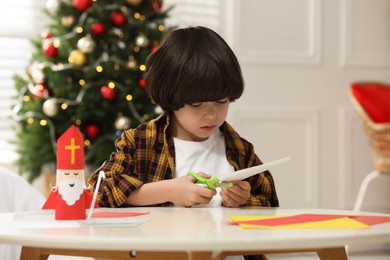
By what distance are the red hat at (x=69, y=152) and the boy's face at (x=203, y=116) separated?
1.50ft

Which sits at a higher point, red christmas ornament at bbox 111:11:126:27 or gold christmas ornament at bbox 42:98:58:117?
red christmas ornament at bbox 111:11:126:27

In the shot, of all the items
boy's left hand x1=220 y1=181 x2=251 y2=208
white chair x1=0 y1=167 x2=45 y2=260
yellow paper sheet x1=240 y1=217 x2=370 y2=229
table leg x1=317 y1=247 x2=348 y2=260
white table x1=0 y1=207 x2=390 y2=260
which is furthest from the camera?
white chair x1=0 y1=167 x2=45 y2=260

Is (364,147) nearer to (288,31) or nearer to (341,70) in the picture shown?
(341,70)

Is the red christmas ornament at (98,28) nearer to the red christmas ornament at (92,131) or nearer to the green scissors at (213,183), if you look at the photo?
the red christmas ornament at (92,131)

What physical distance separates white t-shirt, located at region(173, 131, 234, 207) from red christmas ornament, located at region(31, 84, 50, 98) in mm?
1919

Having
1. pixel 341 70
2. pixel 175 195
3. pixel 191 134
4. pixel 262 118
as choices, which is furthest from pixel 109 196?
pixel 341 70

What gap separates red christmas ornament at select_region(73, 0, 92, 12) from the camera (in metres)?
3.55

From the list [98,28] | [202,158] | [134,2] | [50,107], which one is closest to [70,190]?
[202,158]

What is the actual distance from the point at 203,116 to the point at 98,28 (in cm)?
206

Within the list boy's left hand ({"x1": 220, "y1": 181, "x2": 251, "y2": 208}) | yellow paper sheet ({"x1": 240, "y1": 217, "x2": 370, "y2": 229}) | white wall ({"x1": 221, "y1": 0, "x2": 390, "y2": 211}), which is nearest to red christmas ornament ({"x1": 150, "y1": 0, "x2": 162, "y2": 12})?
white wall ({"x1": 221, "y1": 0, "x2": 390, "y2": 211})

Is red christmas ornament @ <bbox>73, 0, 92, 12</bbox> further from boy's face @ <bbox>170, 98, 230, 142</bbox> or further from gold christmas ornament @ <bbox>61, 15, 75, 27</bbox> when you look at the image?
boy's face @ <bbox>170, 98, 230, 142</bbox>

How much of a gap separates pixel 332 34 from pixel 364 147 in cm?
68

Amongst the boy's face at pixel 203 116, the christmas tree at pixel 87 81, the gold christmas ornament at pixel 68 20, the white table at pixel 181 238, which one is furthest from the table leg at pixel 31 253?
the gold christmas ornament at pixel 68 20

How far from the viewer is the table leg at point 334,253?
133 cm
